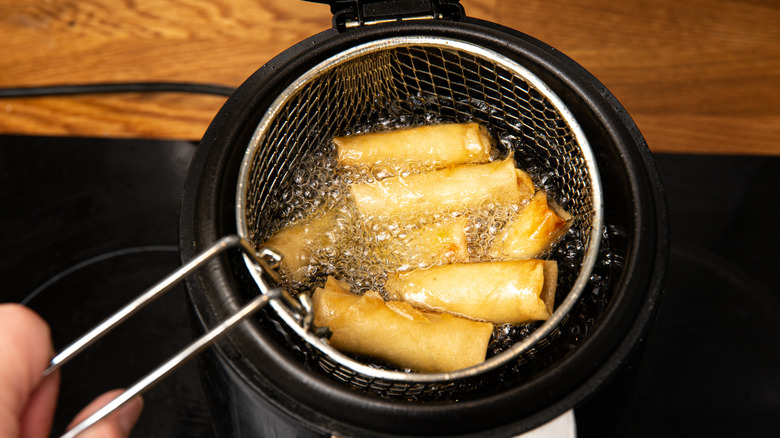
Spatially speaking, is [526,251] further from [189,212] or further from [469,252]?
[189,212]

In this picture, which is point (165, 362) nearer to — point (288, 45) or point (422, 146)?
point (422, 146)

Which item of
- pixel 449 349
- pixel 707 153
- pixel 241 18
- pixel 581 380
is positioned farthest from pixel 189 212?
pixel 707 153

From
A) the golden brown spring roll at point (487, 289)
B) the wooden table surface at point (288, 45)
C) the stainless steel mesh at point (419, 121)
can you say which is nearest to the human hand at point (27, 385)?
the stainless steel mesh at point (419, 121)

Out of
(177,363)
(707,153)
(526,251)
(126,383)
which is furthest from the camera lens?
(707,153)

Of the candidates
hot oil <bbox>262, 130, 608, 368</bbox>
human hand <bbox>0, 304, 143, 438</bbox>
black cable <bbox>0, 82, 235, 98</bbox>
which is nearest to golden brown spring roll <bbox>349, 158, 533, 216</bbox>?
hot oil <bbox>262, 130, 608, 368</bbox>

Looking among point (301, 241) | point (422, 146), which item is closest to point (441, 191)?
point (422, 146)

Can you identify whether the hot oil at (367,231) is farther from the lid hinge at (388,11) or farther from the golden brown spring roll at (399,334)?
the lid hinge at (388,11)

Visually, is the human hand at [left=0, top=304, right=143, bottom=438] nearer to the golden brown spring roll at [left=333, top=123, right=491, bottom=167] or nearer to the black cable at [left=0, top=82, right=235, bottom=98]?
the golden brown spring roll at [left=333, top=123, right=491, bottom=167]
